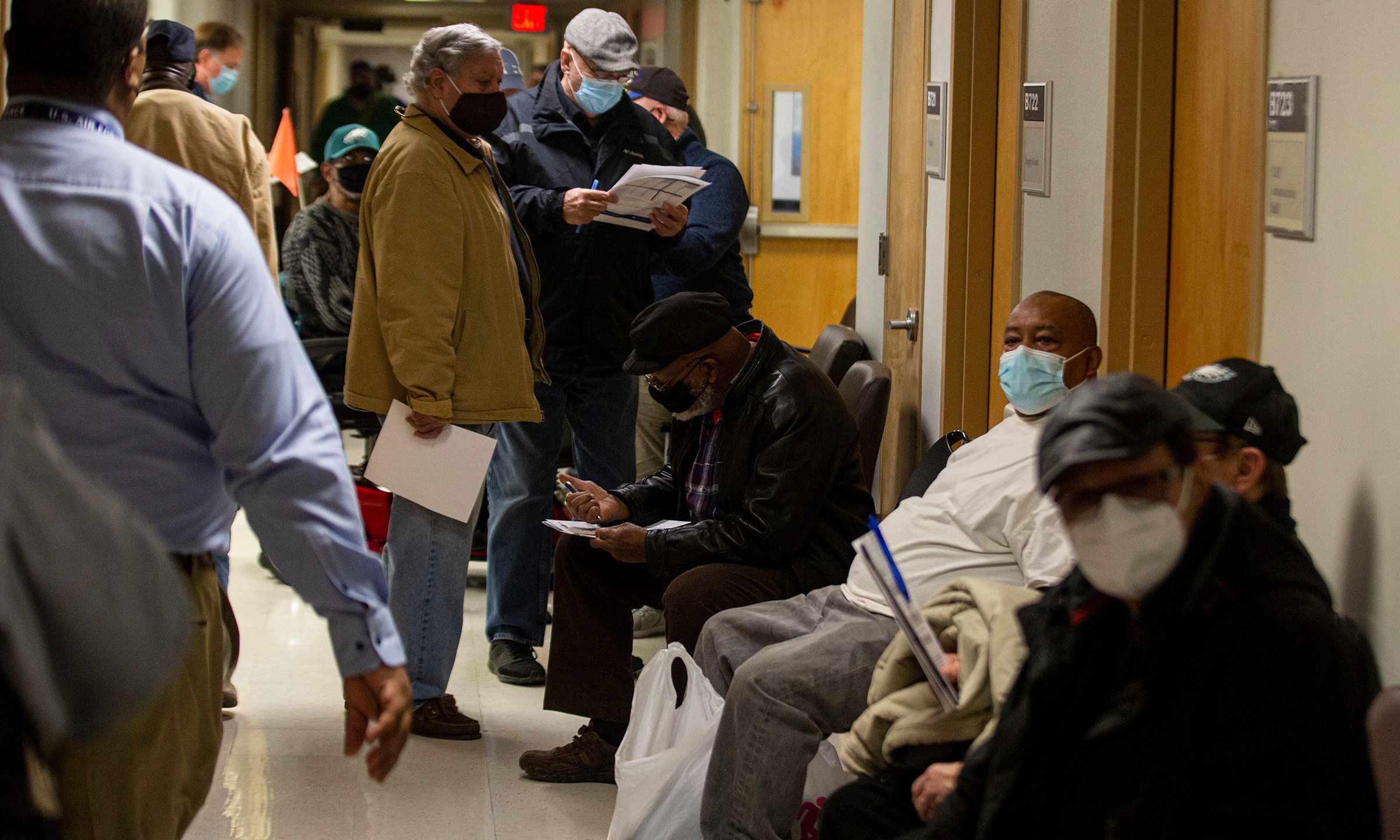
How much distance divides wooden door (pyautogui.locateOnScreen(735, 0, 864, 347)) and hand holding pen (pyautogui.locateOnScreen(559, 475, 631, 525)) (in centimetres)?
416

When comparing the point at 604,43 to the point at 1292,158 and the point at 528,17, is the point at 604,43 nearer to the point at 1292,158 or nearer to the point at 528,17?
the point at 1292,158

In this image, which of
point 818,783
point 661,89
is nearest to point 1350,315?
point 818,783

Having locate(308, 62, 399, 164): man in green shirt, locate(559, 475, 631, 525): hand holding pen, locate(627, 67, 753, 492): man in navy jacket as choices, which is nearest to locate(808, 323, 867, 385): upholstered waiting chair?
locate(627, 67, 753, 492): man in navy jacket

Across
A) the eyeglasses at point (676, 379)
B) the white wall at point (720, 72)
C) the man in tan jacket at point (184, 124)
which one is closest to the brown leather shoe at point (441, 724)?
the eyeglasses at point (676, 379)

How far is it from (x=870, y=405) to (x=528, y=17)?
8333mm

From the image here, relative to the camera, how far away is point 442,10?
37.8ft

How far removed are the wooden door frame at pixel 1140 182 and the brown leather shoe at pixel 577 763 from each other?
4.74ft

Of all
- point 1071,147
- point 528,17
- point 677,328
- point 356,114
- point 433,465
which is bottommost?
point 433,465

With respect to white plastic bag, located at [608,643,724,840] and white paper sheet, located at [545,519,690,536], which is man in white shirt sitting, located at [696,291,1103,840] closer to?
white plastic bag, located at [608,643,724,840]

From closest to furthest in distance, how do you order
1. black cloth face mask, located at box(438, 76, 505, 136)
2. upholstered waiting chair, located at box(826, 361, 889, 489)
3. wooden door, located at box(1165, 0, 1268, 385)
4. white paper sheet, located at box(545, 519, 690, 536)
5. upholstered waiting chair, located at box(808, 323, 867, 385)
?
wooden door, located at box(1165, 0, 1268, 385), white paper sheet, located at box(545, 519, 690, 536), black cloth face mask, located at box(438, 76, 505, 136), upholstered waiting chair, located at box(826, 361, 889, 489), upholstered waiting chair, located at box(808, 323, 867, 385)

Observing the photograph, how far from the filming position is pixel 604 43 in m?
3.90

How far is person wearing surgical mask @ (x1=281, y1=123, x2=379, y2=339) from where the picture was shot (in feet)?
16.5

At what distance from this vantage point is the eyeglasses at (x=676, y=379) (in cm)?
304

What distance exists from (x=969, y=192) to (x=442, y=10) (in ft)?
28.5
